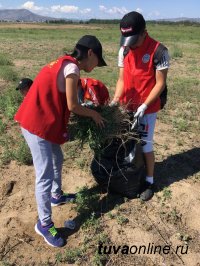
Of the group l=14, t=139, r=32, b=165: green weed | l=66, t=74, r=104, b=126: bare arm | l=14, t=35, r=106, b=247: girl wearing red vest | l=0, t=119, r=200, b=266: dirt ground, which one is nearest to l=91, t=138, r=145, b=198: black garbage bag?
l=0, t=119, r=200, b=266: dirt ground

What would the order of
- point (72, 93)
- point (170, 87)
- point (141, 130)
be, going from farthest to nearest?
1. point (170, 87)
2. point (141, 130)
3. point (72, 93)

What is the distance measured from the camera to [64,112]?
8.73ft

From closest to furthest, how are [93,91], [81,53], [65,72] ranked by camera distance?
[65,72]
[81,53]
[93,91]

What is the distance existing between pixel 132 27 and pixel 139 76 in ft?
1.53

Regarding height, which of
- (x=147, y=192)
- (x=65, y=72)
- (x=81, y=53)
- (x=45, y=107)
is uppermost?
(x=81, y=53)

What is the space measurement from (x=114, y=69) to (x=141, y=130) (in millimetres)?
7976

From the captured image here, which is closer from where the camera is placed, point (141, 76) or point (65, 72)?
point (65, 72)

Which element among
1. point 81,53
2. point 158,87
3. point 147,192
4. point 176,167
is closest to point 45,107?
point 81,53

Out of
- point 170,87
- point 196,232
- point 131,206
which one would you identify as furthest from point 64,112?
point 170,87

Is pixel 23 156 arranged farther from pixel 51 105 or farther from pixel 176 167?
pixel 176 167

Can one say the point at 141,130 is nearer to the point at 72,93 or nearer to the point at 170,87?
the point at 72,93

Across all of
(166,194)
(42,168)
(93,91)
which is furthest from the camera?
(93,91)

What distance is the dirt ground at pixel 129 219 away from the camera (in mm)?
2844

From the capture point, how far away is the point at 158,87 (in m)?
3.00
